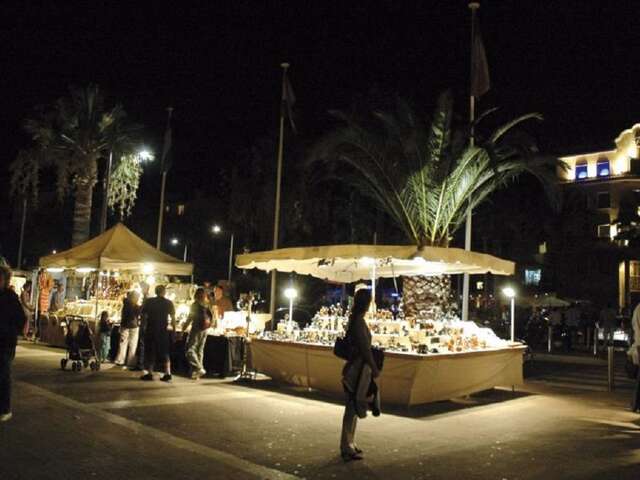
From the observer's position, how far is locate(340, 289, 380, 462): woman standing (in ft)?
23.5

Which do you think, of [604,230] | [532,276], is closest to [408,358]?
[604,230]

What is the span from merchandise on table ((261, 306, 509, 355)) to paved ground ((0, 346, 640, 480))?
997 mm

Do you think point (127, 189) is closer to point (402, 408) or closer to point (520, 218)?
point (402, 408)

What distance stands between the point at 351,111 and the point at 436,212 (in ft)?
10.7

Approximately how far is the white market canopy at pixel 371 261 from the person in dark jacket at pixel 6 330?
518 centimetres

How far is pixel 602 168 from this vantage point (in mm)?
49938

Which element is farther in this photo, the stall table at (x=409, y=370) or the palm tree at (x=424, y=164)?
the palm tree at (x=424, y=164)

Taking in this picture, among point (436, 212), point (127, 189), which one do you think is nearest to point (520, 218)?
point (127, 189)

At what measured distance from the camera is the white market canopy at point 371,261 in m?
11.2

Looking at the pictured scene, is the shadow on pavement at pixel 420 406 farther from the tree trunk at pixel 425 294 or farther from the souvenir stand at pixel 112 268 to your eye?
the souvenir stand at pixel 112 268

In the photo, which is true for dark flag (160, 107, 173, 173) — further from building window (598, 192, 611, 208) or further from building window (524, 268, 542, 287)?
building window (598, 192, 611, 208)

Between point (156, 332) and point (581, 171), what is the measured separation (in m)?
45.3

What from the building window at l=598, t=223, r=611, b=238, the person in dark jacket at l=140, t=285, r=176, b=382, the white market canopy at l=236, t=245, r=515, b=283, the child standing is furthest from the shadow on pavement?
the building window at l=598, t=223, r=611, b=238

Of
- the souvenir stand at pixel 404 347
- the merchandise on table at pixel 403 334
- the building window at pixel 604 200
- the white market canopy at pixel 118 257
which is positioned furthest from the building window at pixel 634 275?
the white market canopy at pixel 118 257
